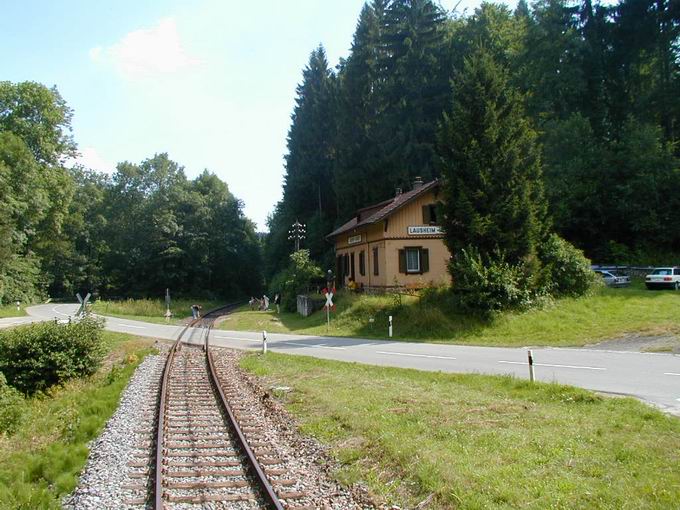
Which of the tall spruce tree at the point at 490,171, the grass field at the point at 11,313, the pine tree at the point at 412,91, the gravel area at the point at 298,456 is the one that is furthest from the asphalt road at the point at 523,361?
the grass field at the point at 11,313

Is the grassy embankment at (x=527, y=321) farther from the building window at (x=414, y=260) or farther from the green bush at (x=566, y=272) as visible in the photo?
the building window at (x=414, y=260)

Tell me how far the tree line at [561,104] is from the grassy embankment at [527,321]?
508 inches

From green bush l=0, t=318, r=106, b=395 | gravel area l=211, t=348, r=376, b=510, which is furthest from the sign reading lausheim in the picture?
gravel area l=211, t=348, r=376, b=510

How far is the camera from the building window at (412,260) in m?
32.4

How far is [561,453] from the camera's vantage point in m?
7.23

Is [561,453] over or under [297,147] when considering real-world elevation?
under

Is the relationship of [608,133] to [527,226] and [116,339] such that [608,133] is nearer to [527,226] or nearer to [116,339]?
[527,226]

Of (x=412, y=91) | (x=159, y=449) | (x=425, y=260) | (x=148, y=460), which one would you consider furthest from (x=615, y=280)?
(x=148, y=460)

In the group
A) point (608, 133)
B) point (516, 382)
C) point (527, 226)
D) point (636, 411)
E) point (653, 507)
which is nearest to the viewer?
point (653, 507)

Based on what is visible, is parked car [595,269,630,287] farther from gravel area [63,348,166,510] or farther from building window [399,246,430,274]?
gravel area [63,348,166,510]

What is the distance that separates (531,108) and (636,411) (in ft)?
132

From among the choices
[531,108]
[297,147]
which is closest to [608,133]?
[531,108]

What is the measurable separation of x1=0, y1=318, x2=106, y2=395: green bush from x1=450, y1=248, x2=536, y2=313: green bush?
47.3 feet

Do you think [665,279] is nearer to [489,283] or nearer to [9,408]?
[489,283]
